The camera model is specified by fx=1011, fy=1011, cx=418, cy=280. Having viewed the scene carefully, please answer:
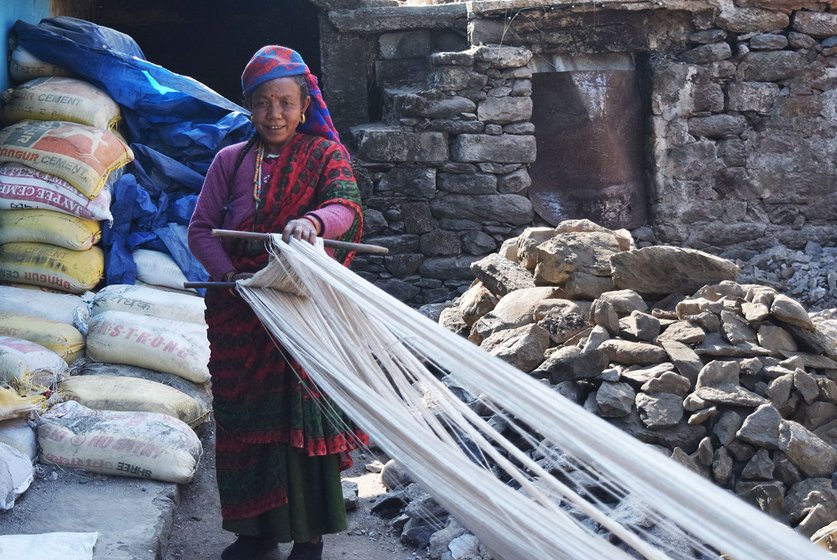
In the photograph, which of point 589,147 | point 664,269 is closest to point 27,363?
point 664,269

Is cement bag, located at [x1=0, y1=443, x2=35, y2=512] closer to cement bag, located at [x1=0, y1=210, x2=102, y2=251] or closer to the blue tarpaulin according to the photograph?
cement bag, located at [x1=0, y1=210, x2=102, y2=251]

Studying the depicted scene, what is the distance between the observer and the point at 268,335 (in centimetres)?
301

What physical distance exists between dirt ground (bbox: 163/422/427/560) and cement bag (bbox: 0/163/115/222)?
163 centimetres

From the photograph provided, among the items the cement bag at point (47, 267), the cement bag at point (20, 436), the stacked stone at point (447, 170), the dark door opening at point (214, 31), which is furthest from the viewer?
the dark door opening at point (214, 31)

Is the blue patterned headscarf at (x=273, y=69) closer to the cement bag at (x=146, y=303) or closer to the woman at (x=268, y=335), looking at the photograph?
the woman at (x=268, y=335)

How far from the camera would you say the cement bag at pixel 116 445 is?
3580mm

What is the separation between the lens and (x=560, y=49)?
682 centimetres

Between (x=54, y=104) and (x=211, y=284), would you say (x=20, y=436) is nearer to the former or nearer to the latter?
(x=211, y=284)

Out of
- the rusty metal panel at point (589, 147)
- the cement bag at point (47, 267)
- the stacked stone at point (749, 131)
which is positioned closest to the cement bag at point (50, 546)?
the cement bag at point (47, 267)

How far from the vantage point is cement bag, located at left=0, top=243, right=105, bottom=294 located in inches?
195

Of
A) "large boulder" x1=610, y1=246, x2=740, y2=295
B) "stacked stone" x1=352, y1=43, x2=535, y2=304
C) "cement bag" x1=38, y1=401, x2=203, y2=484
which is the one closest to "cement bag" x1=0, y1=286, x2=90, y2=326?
"cement bag" x1=38, y1=401, x2=203, y2=484

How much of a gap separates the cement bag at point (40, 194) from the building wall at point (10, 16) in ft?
3.03

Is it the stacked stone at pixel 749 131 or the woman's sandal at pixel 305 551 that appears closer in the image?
the woman's sandal at pixel 305 551

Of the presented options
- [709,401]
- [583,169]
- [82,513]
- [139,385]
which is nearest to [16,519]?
[82,513]
